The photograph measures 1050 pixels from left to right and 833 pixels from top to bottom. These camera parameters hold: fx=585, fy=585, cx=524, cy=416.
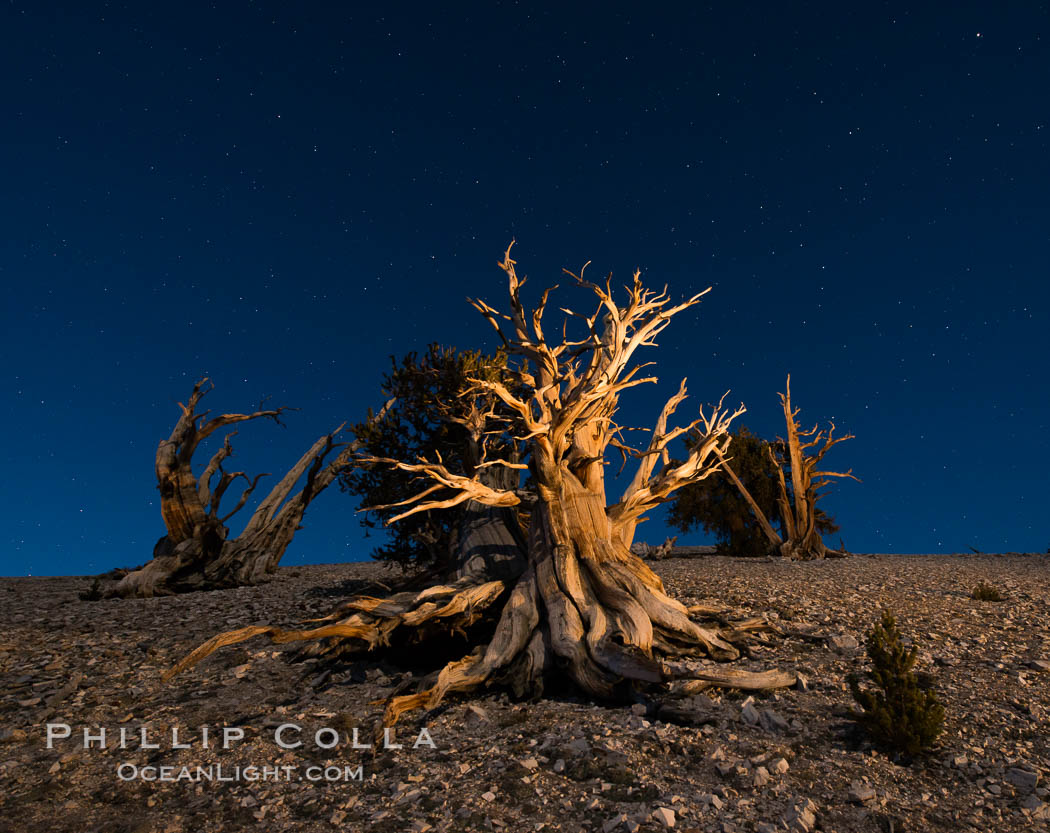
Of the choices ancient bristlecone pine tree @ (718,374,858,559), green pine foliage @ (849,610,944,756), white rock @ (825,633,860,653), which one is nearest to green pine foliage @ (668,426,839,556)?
ancient bristlecone pine tree @ (718,374,858,559)

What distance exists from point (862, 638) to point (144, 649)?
11088 millimetres

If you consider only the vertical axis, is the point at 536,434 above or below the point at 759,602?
above

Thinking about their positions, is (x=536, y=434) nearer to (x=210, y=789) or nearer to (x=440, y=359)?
(x=210, y=789)

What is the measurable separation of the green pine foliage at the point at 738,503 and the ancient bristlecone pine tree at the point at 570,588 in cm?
1632

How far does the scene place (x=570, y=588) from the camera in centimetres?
841

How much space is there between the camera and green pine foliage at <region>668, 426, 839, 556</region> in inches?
1011

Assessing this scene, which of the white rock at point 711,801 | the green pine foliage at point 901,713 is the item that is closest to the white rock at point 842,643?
the green pine foliage at point 901,713

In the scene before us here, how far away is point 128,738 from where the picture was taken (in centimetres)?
645

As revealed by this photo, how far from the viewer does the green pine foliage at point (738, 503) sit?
25688 mm

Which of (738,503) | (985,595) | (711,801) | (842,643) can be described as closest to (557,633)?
(711,801)

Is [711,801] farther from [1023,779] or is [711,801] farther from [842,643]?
[842,643]

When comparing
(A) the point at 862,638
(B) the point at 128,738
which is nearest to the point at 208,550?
(B) the point at 128,738

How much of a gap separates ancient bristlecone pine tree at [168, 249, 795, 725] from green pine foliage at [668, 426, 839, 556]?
16315 mm

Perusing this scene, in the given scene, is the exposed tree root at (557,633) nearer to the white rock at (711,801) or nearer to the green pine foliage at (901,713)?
the green pine foliage at (901,713)
